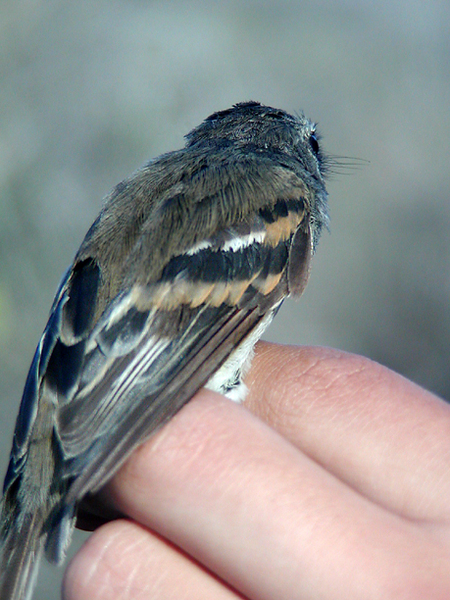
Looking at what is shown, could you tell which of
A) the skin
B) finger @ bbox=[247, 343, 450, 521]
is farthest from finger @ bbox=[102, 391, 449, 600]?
finger @ bbox=[247, 343, 450, 521]

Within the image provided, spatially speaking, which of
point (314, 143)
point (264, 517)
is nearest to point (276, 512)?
point (264, 517)

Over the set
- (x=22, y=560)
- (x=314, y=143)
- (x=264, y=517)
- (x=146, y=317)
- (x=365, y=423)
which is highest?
(x=314, y=143)

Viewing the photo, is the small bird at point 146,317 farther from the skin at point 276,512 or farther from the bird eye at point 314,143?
the bird eye at point 314,143

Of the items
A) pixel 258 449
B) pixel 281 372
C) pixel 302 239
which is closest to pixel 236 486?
pixel 258 449

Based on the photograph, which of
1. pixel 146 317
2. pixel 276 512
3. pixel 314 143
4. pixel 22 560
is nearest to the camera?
pixel 276 512

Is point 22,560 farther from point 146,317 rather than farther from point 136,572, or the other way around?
point 146,317

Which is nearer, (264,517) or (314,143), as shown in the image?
(264,517)

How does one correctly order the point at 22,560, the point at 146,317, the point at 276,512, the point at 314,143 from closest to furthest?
the point at 276,512, the point at 22,560, the point at 146,317, the point at 314,143

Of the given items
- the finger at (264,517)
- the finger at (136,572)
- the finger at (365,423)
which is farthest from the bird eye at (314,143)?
the finger at (136,572)
